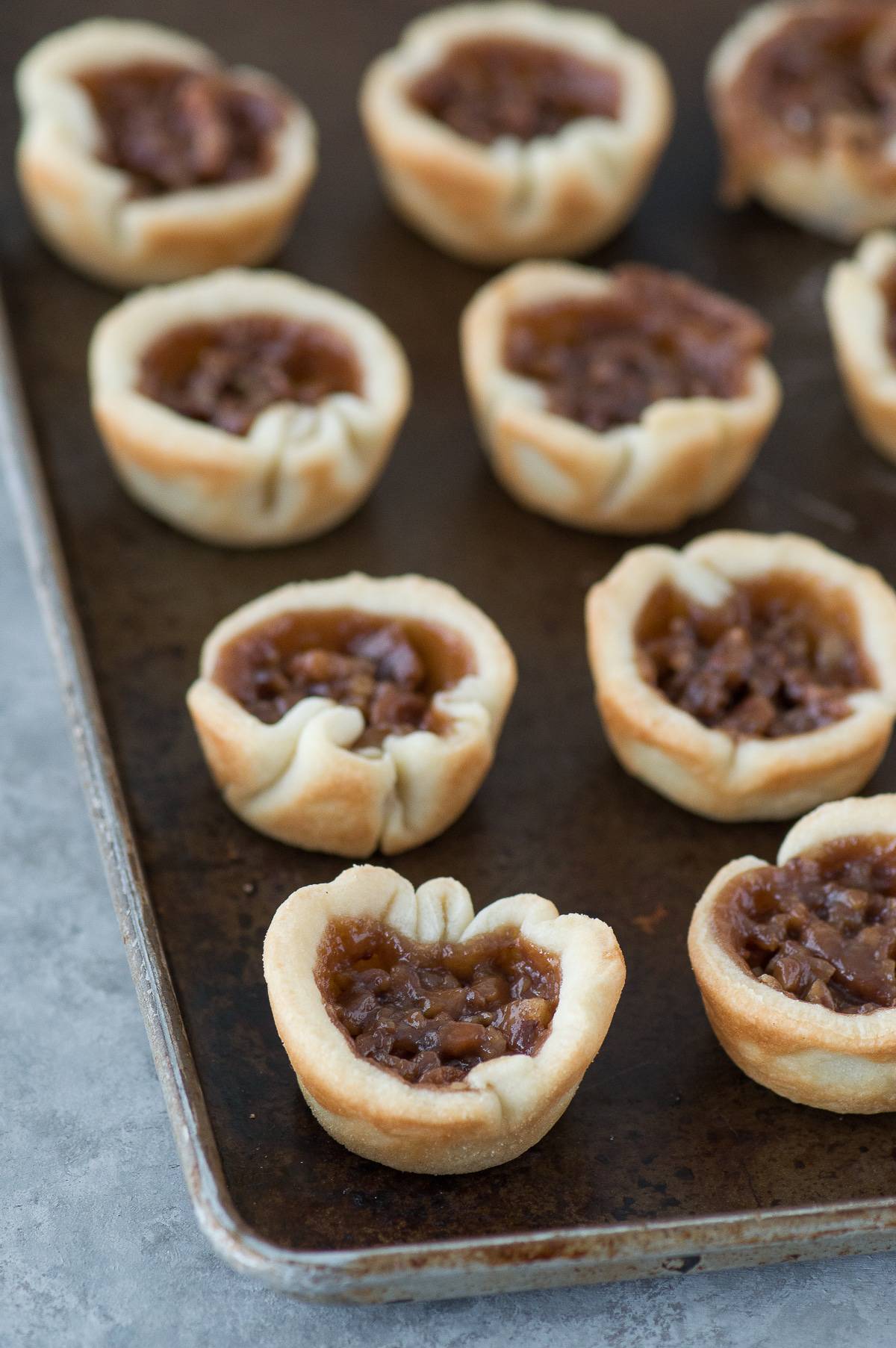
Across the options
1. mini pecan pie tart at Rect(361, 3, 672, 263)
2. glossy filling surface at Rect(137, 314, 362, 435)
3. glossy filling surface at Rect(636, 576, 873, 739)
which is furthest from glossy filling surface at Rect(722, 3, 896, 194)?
glossy filling surface at Rect(636, 576, 873, 739)

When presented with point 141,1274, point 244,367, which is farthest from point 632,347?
point 141,1274

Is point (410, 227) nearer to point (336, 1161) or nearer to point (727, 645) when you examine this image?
point (727, 645)

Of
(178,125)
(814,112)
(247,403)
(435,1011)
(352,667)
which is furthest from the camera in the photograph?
(814,112)

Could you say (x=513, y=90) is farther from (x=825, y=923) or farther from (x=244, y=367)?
(x=825, y=923)

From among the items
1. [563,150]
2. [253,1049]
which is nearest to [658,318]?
[563,150]

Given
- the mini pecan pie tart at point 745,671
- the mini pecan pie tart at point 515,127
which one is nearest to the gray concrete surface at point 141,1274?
the mini pecan pie tart at point 745,671

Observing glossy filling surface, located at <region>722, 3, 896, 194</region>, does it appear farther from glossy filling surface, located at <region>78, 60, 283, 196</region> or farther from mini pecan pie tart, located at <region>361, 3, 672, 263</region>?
glossy filling surface, located at <region>78, 60, 283, 196</region>
